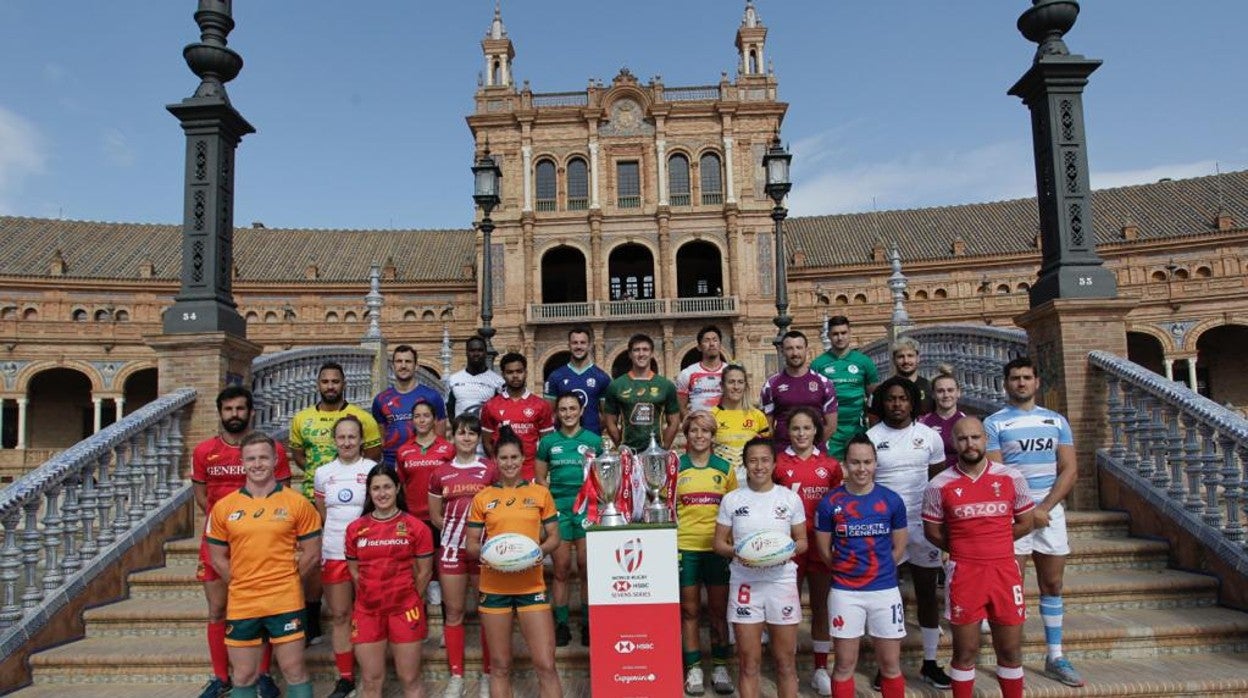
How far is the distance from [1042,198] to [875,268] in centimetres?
3600

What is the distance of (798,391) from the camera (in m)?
5.50

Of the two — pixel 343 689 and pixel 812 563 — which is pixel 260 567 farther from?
pixel 812 563

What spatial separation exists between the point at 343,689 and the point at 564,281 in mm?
37024

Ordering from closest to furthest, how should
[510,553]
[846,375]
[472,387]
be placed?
[510,553] → [846,375] → [472,387]

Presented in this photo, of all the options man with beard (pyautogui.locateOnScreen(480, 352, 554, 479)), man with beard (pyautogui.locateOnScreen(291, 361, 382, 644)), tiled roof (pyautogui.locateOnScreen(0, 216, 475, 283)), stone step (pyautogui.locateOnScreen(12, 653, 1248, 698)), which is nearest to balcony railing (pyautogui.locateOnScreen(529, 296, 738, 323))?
tiled roof (pyautogui.locateOnScreen(0, 216, 475, 283))

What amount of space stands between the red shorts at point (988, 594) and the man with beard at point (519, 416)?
2.84m

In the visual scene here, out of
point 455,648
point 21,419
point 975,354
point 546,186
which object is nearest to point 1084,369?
point 975,354

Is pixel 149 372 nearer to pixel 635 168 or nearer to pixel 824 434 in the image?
pixel 635 168

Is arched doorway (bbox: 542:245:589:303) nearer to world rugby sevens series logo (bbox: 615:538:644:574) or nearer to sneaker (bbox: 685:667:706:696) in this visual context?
sneaker (bbox: 685:667:706:696)

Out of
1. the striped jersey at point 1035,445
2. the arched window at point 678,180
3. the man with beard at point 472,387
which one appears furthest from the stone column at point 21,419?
the striped jersey at point 1035,445

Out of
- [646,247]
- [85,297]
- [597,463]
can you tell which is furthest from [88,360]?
[597,463]

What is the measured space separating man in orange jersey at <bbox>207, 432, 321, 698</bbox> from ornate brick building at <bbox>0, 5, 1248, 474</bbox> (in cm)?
2973

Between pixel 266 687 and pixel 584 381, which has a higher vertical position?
pixel 584 381

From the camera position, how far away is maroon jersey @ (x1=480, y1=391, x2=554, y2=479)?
18.7ft
